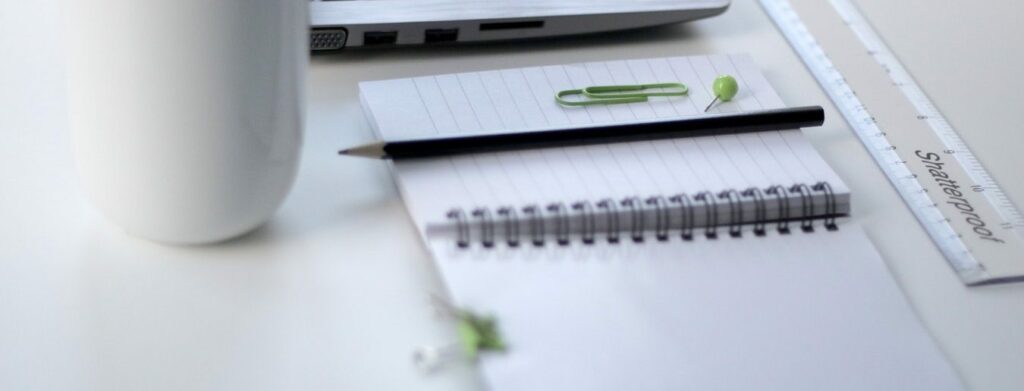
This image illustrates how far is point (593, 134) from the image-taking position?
774 mm

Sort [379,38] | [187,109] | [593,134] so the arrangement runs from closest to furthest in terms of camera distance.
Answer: [187,109] < [593,134] < [379,38]

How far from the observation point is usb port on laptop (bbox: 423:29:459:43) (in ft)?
2.89

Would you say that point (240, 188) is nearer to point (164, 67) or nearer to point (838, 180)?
point (164, 67)

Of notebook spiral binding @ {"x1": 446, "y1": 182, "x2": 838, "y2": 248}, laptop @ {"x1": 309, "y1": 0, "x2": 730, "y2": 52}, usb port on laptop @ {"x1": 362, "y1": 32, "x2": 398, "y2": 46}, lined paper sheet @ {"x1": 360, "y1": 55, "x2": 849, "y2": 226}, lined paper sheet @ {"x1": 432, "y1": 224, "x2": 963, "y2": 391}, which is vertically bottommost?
lined paper sheet @ {"x1": 432, "y1": 224, "x2": 963, "y2": 391}

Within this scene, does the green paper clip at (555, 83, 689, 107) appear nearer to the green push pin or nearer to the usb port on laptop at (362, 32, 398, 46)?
the green push pin

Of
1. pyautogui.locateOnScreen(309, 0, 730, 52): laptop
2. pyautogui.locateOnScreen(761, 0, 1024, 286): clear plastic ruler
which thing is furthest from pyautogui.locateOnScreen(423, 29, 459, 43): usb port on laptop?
pyautogui.locateOnScreen(761, 0, 1024, 286): clear plastic ruler

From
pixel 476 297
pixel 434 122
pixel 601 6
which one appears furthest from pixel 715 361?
pixel 601 6

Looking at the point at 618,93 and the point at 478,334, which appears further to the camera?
the point at 618,93

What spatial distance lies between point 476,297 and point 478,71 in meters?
0.25

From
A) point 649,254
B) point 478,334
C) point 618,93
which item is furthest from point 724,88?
point 478,334

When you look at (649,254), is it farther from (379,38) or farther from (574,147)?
(379,38)

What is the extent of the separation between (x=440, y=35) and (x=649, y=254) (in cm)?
26

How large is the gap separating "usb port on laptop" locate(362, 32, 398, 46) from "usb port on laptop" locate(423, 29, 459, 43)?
2cm

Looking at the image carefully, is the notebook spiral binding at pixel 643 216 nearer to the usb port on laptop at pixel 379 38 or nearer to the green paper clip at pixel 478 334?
the green paper clip at pixel 478 334
